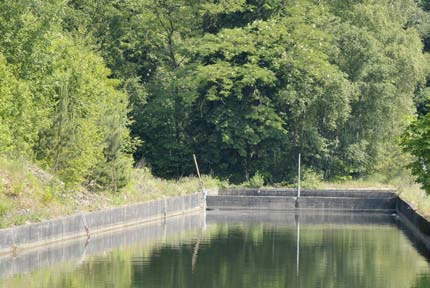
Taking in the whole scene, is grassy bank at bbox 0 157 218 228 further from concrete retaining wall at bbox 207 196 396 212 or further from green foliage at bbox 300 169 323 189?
green foliage at bbox 300 169 323 189

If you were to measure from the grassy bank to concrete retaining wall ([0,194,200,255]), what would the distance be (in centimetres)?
41

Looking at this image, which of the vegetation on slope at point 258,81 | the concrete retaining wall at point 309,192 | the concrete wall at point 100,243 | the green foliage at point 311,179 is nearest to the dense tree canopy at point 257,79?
the vegetation on slope at point 258,81

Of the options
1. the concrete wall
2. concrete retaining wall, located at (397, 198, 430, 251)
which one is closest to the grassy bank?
the concrete wall

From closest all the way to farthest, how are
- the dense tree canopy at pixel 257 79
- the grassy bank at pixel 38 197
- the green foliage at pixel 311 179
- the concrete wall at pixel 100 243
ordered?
1. the concrete wall at pixel 100 243
2. the grassy bank at pixel 38 197
3. the green foliage at pixel 311 179
4. the dense tree canopy at pixel 257 79

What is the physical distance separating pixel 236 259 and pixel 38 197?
6658 millimetres

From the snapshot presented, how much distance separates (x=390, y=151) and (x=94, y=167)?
22.7 meters

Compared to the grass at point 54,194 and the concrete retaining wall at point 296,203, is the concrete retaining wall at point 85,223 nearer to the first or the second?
the grass at point 54,194

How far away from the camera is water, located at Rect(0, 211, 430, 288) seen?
24.8 m

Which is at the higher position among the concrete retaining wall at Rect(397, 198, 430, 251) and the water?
the concrete retaining wall at Rect(397, 198, 430, 251)

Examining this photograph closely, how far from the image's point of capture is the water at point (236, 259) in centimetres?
2481

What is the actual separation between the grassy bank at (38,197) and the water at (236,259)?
1.34 metres

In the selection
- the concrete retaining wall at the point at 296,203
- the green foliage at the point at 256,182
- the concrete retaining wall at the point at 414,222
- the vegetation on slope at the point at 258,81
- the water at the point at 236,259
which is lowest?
the water at the point at 236,259

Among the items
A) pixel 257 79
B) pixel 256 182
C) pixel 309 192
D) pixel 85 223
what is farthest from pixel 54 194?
pixel 257 79

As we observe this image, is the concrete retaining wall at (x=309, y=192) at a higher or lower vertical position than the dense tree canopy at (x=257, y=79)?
lower
